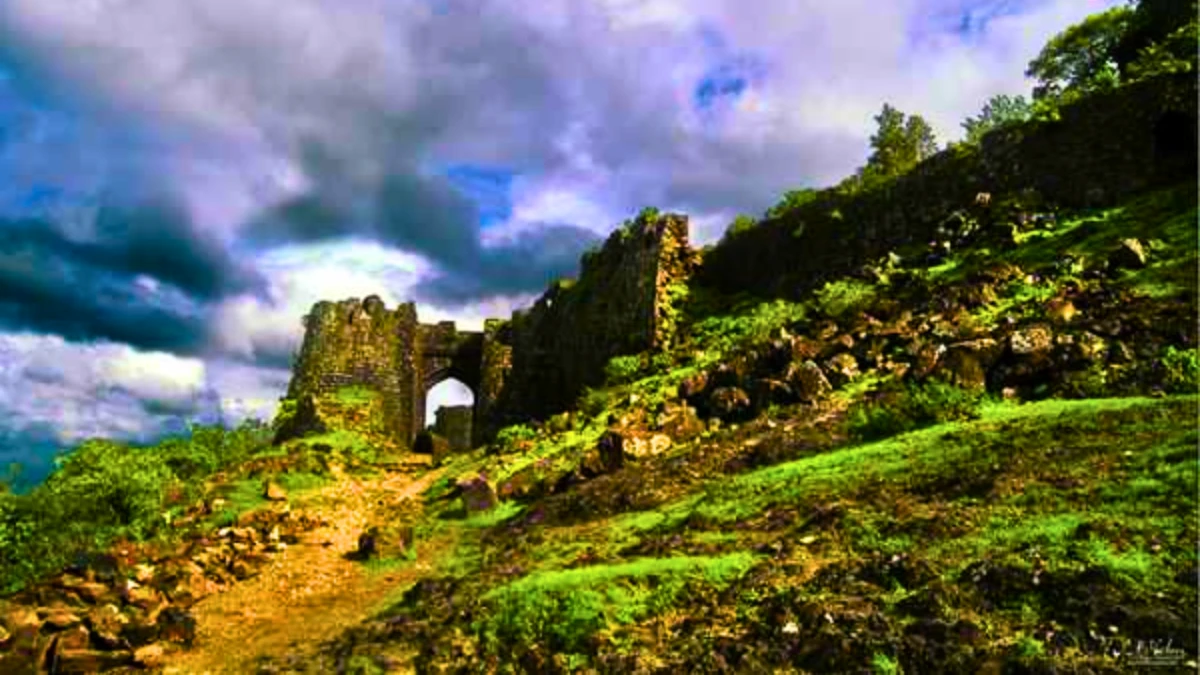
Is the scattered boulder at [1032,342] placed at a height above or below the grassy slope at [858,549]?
above

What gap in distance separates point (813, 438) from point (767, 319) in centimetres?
1218

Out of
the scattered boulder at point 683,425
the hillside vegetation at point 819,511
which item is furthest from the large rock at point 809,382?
the scattered boulder at point 683,425

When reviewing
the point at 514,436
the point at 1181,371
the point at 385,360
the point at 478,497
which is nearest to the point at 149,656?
the point at 478,497

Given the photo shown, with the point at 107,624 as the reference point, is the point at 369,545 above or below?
above

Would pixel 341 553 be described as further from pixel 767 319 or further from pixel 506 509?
pixel 767 319

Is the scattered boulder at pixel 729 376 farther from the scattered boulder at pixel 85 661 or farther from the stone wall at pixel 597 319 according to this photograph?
the scattered boulder at pixel 85 661

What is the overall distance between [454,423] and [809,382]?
41.1m

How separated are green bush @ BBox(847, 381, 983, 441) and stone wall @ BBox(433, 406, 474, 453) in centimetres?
4149

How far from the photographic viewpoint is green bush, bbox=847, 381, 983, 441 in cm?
1216

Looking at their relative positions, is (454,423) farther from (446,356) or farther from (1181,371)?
(1181,371)

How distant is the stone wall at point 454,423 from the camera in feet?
174

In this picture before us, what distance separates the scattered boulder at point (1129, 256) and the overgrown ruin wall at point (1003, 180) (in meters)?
4.73

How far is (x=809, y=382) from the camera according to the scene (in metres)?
15.8

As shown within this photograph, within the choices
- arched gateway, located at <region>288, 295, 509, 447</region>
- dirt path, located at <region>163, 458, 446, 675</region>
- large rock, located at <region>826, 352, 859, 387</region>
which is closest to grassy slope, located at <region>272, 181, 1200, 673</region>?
dirt path, located at <region>163, 458, 446, 675</region>
